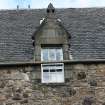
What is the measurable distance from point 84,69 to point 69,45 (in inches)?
52.1

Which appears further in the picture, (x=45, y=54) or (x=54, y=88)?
(x=45, y=54)

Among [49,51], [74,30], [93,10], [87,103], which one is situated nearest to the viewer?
[87,103]

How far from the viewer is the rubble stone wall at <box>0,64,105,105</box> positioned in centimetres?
1457

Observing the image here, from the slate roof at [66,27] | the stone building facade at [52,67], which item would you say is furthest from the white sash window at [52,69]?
the slate roof at [66,27]

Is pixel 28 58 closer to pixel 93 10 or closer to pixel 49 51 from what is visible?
pixel 49 51

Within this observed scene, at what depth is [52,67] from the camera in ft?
50.0

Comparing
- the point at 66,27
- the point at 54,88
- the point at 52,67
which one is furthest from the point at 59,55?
the point at 66,27

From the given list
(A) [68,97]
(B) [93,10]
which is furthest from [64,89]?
(B) [93,10]

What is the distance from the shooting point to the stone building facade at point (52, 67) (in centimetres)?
1463

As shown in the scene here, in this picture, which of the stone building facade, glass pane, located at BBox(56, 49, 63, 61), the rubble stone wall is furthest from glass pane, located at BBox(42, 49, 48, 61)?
the rubble stone wall

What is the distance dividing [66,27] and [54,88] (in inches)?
146

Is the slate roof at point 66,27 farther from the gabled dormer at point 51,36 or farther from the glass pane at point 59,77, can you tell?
the glass pane at point 59,77

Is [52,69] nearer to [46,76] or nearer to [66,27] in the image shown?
[46,76]

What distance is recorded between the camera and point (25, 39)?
16.7m
